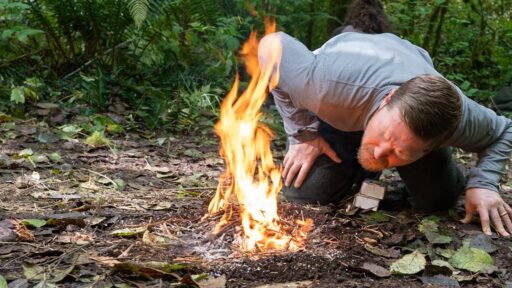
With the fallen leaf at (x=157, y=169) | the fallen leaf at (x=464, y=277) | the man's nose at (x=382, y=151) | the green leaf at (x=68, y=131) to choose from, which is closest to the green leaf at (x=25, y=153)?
the green leaf at (x=68, y=131)

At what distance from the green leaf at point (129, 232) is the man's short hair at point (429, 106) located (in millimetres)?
1225

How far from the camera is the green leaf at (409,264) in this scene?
2.34 metres

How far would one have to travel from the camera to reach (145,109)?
4945 millimetres

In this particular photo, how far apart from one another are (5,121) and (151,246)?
2507mm

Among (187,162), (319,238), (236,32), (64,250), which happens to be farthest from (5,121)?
(319,238)

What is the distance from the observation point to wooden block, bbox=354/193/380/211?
303cm

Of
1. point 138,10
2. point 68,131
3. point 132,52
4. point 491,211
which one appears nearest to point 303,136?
point 491,211

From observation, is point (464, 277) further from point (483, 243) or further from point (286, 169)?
point (286, 169)

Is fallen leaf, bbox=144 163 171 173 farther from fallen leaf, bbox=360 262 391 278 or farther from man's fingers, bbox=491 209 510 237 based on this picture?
man's fingers, bbox=491 209 510 237

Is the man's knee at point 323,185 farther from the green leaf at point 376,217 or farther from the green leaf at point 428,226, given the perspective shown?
the green leaf at point 428,226

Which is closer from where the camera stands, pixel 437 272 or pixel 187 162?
pixel 437 272

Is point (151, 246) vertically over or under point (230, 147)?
under

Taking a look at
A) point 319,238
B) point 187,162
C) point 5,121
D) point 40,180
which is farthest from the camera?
point 5,121

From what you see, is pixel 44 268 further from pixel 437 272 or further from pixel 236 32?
pixel 236 32
